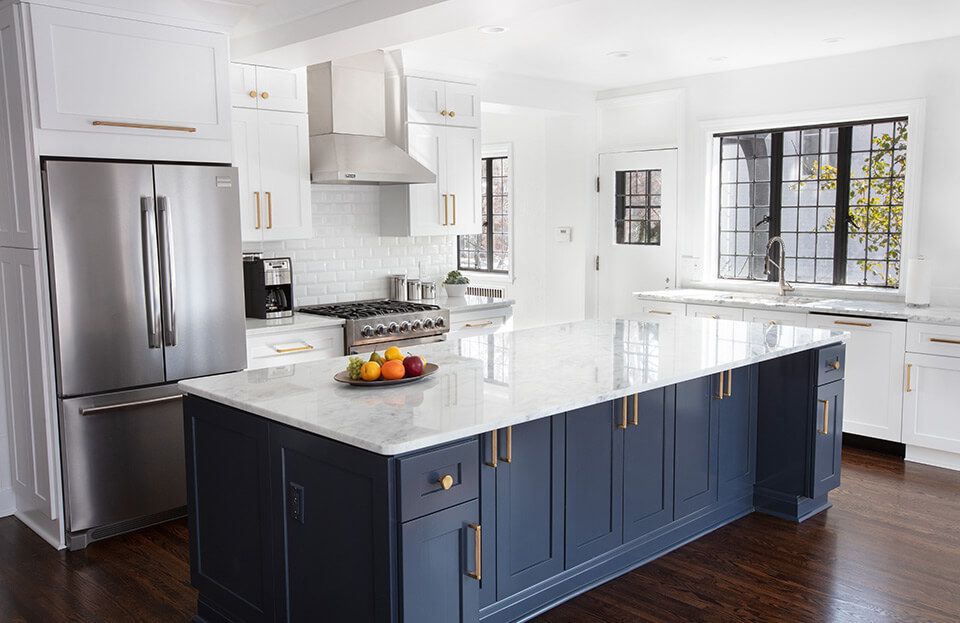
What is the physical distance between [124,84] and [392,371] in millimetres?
2185

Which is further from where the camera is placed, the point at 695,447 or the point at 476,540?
the point at 695,447

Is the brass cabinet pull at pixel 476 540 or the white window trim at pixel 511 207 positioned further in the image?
the white window trim at pixel 511 207

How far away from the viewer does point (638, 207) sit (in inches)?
286

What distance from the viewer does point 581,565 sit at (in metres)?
3.25

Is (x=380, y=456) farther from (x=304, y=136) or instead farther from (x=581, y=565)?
(x=304, y=136)

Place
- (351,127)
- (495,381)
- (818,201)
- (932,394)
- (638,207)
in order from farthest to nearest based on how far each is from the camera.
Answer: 1. (638,207)
2. (818,201)
3. (351,127)
4. (932,394)
5. (495,381)

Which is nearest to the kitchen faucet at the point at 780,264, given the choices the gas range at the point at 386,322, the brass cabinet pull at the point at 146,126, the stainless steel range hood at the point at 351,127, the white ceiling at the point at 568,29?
the white ceiling at the point at 568,29

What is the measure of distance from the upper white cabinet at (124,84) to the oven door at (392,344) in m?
1.53

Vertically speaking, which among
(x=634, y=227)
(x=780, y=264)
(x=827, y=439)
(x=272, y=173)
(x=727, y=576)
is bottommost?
(x=727, y=576)

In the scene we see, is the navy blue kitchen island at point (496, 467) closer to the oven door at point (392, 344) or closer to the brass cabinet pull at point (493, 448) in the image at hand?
the brass cabinet pull at point (493, 448)

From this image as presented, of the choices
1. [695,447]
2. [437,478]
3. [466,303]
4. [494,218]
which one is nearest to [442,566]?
[437,478]

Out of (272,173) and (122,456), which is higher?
(272,173)

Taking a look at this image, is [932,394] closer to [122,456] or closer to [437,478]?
[437,478]

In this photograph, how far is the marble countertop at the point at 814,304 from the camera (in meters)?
5.11
